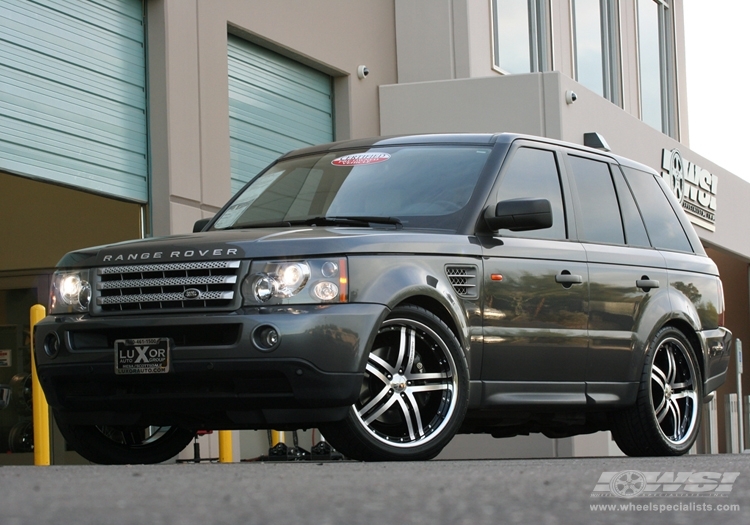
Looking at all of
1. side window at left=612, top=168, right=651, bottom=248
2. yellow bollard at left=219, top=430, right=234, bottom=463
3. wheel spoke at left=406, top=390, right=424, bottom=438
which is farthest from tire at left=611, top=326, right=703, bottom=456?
yellow bollard at left=219, top=430, right=234, bottom=463

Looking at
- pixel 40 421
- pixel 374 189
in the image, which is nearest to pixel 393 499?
pixel 374 189

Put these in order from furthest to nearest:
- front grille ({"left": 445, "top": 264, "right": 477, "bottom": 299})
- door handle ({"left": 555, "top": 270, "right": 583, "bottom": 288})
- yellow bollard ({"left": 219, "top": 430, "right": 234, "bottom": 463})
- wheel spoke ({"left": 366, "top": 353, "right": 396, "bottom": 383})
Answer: yellow bollard ({"left": 219, "top": 430, "right": 234, "bottom": 463}), door handle ({"left": 555, "top": 270, "right": 583, "bottom": 288}), front grille ({"left": 445, "top": 264, "right": 477, "bottom": 299}), wheel spoke ({"left": 366, "top": 353, "right": 396, "bottom": 383})

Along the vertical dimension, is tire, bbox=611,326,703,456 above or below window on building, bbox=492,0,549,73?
below

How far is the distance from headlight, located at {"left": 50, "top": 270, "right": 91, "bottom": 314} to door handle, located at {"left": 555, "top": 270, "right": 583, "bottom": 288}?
97.4 inches

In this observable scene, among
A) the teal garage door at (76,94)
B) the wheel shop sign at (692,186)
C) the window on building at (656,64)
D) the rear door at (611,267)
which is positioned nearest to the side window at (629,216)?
the rear door at (611,267)

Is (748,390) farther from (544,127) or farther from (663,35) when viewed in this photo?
(544,127)

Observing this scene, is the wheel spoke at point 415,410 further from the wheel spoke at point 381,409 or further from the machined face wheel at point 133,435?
the machined face wheel at point 133,435

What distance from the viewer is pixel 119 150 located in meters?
11.8

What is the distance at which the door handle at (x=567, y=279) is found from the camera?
7.04 m

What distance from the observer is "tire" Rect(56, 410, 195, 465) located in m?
6.36

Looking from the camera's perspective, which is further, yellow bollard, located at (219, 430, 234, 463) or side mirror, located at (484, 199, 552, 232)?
yellow bollard, located at (219, 430, 234, 463)

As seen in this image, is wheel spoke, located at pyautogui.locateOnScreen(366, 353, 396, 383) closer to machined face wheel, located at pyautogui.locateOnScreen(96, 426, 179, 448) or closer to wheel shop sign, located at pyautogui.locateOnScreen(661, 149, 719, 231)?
machined face wheel, located at pyautogui.locateOnScreen(96, 426, 179, 448)

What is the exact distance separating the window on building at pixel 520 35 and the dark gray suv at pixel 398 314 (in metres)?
10.1

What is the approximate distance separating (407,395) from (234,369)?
31.9 inches
